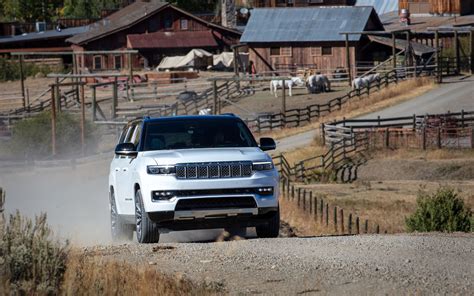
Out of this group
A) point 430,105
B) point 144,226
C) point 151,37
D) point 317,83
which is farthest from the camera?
point 151,37

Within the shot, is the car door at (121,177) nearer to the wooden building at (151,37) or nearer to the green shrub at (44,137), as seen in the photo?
the green shrub at (44,137)

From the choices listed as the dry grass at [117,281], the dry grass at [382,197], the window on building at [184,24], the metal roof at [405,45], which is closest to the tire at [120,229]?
the dry grass at [117,281]

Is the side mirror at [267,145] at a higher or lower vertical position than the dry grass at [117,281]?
higher

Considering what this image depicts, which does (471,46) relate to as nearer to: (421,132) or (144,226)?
(421,132)

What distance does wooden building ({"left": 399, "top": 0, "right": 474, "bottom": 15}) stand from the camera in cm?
8831

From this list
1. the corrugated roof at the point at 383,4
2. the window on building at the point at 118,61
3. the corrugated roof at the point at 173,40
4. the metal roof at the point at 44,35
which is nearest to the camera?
the corrugated roof at the point at 173,40

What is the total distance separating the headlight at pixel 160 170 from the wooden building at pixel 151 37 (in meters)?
76.0

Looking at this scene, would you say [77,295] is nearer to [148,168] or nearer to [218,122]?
[148,168]

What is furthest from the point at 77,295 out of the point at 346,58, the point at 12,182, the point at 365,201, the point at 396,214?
the point at 346,58

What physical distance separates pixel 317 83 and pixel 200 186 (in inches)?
2146

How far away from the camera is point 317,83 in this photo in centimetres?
6806

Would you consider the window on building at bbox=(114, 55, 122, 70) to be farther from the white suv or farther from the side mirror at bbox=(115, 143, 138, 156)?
the white suv

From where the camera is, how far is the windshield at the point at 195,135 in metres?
15.1

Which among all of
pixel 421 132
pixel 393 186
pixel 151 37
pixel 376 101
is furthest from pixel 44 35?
pixel 393 186
